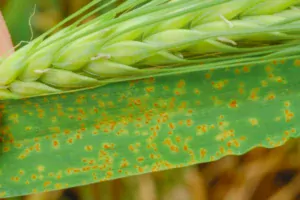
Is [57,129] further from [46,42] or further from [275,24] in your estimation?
[275,24]

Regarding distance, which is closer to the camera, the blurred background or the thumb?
the thumb

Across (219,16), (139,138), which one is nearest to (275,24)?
(219,16)

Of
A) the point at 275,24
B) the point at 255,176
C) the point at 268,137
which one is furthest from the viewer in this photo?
the point at 255,176

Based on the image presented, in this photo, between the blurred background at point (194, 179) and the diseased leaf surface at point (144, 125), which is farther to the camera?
the blurred background at point (194, 179)

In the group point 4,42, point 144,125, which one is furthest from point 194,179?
point 4,42

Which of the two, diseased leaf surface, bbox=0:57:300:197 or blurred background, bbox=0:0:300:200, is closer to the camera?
diseased leaf surface, bbox=0:57:300:197

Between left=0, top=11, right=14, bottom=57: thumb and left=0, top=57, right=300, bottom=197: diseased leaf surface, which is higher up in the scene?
left=0, top=11, right=14, bottom=57: thumb

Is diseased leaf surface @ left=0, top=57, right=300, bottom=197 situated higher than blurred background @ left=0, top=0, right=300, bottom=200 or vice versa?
diseased leaf surface @ left=0, top=57, right=300, bottom=197

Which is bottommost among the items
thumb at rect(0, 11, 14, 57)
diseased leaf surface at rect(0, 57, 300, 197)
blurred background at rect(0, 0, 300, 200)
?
blurred background at rect(0, 0, 300, 200)
